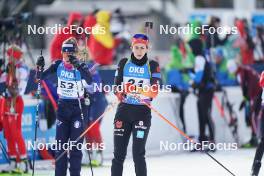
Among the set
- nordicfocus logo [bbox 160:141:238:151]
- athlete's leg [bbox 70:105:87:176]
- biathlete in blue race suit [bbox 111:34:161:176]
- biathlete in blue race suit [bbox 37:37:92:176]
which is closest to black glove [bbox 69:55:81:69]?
biathlete in blue race suit [bbox 37:37:92:176]

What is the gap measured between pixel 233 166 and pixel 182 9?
18.7 m

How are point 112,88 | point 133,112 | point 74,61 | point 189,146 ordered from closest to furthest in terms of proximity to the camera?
point 133,112
point 74,61
point 112,88
point 189,146

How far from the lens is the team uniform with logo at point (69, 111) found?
479 inches

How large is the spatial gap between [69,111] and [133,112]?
913 mm

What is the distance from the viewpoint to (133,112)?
11.8m

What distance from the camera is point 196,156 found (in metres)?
16.3

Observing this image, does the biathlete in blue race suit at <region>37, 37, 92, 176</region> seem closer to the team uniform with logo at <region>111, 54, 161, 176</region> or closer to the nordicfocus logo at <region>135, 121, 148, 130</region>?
the team uniform with logo at <region>111, 54, 161, 176</region>

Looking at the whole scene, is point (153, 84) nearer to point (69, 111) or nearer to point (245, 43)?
point (69, 111)

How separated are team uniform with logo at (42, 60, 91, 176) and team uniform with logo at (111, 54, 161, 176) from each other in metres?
0.57

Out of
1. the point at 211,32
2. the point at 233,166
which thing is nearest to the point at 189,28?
the point at 211,32

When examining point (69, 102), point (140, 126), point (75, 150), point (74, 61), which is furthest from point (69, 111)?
point (140, 126)

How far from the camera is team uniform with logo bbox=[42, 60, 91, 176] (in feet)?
39.9

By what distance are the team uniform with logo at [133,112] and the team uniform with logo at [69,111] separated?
1.88 feet

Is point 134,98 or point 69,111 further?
point 69,111
